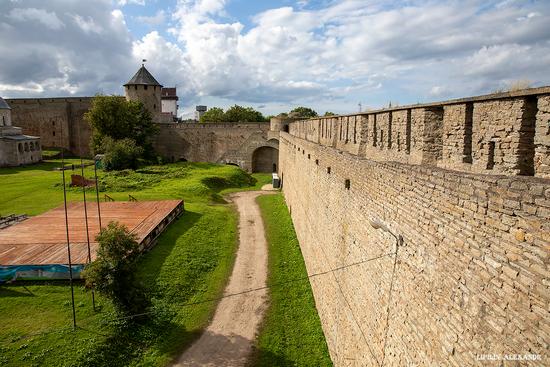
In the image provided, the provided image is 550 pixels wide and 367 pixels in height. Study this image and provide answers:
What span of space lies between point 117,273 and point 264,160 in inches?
1086

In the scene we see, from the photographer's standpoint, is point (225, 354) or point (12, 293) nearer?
point (225, 354)

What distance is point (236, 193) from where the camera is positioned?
2669 centimetres

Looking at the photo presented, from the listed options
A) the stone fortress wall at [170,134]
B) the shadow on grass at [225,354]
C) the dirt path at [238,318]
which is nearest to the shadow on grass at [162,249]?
the dirt path at [238,318]

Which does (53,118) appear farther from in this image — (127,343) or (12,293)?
(127,343)

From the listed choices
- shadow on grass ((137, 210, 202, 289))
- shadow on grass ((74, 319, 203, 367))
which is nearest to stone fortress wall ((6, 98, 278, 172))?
shadow on grass ((137, 210, 202, 289))

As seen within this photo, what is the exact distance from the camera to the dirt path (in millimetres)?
8672

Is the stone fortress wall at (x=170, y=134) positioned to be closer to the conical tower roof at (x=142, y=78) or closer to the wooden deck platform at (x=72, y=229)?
the conical tower roof at (x=142, y=78)

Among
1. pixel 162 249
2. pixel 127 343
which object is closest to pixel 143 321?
pixel 127 343

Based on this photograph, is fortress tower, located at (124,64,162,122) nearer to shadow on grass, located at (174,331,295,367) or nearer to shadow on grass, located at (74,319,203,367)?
→ shadow on grass, located at (74,319,203,367)

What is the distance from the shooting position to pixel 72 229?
15547 mm

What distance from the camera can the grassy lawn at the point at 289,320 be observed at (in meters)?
8.51

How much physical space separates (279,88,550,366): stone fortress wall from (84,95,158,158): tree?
31.5 m

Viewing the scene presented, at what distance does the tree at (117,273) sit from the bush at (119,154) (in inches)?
895

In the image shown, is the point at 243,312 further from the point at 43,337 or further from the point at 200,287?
the point at 43,337
